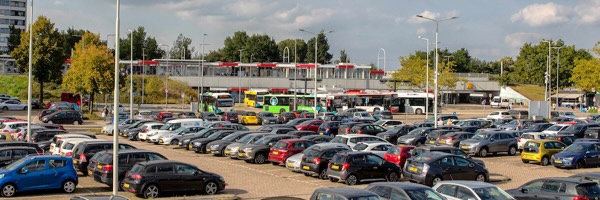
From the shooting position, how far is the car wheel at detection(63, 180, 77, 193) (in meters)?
22.2

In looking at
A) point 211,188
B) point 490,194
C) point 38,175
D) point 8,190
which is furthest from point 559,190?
point 8,190

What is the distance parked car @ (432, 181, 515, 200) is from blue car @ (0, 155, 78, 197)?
38.2 feet

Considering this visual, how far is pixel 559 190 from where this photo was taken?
19.0 metres

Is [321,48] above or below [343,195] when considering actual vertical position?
above

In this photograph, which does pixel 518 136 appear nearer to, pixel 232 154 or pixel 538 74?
pixel 232 154

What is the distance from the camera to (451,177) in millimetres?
25094

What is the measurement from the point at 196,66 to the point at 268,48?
4733 cm

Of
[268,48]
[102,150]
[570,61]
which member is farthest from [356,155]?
[268,48]

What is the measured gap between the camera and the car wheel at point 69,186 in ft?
72.9

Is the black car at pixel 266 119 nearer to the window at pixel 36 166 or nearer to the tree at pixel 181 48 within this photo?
the window at pixel 36 166

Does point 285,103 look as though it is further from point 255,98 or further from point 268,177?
point 268,177

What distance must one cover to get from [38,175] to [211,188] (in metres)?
5.31

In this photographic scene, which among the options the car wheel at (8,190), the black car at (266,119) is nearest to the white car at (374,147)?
the car wheel at (8,190)

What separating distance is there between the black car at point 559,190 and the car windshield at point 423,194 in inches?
127
